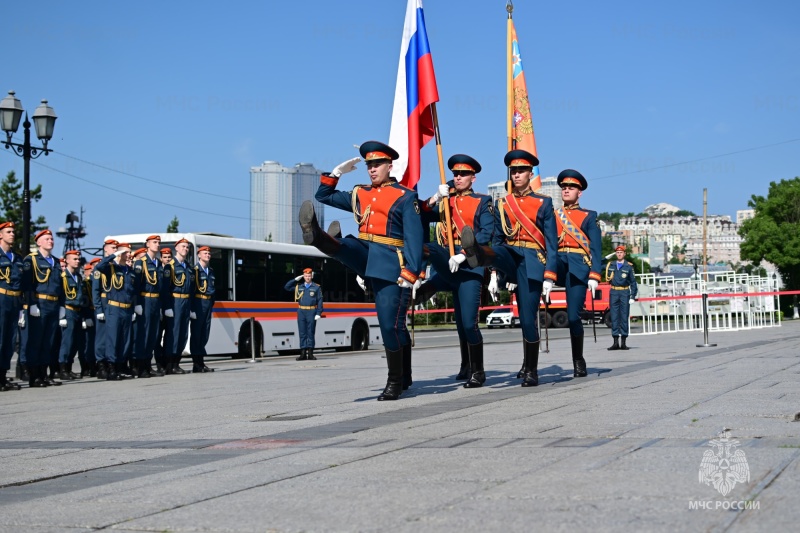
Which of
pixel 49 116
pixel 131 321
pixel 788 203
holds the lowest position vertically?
pixel 131 321

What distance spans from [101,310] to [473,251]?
29.5 feet

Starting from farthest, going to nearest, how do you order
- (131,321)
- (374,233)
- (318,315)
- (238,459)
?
(318,315) → (131,321) → (374,233) → (238,459)

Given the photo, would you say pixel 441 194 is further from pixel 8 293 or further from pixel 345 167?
pixel 8 293

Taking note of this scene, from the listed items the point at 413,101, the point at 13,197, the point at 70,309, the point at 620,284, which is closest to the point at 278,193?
the point at 13,197

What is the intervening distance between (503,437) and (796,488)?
232 centimetres

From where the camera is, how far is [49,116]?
20.4 m

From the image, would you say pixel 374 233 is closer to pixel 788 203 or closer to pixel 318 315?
pixel 318 315

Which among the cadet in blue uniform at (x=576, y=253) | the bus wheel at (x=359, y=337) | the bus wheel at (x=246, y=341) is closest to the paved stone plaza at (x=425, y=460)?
the cadet in blue uniform at (x=576, y=253)

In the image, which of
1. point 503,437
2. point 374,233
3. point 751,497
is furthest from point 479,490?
point 374,233

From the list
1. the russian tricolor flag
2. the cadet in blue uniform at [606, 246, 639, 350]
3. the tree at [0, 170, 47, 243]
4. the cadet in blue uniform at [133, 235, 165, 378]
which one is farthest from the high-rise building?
the russian tricolor flag

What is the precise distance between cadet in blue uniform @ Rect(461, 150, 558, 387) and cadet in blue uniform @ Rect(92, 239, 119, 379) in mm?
7966

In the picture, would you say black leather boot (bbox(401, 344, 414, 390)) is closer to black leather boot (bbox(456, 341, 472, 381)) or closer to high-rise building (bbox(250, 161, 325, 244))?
black leather boot (bbox(456, 341, 472, 381))

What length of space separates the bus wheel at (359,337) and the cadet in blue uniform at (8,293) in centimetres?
1514

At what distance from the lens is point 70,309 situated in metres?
17.0
